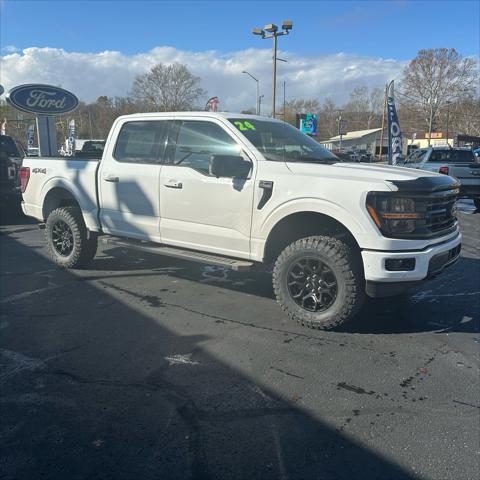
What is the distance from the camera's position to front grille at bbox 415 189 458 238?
4051 mm

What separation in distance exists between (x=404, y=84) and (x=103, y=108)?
166 feet

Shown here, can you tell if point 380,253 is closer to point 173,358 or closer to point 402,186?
point 402,186

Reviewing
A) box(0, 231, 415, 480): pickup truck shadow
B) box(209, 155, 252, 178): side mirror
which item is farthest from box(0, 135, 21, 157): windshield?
box(209, 155, 252, 178): side mirror

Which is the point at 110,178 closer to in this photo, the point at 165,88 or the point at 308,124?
the point at 308,124

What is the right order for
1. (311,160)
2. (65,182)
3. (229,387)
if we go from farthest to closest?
(65,182), (311,160), (229,387)

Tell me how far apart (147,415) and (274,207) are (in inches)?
89.2

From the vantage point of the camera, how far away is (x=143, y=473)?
2.46 m

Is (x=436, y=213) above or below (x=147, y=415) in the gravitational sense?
above

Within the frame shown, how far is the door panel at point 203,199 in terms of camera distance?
4762mm

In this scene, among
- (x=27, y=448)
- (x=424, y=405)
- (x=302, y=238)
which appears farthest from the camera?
(x=302, y=238)

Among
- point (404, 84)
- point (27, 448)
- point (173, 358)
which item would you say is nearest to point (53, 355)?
point (173, 358)

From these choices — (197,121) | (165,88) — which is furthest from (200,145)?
(165,88)

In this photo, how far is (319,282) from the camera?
4.45m

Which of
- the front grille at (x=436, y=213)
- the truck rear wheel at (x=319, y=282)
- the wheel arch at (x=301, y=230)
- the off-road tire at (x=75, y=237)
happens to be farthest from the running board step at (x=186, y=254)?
the front grille at (x=436, y=213)
